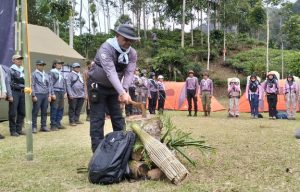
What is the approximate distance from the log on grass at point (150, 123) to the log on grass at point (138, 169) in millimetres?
517

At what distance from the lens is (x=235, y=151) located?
6969mm

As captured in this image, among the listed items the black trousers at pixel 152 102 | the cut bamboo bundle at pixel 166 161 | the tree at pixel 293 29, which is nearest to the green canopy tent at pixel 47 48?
the black trousers at pixel 152 102

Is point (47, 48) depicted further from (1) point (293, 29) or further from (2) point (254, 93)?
(1) point (293, 29)

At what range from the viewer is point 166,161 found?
4719 millimetres

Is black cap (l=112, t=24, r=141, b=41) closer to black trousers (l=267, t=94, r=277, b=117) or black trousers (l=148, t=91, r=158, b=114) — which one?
black trousers (l=267, t=94, r=277, b=117)

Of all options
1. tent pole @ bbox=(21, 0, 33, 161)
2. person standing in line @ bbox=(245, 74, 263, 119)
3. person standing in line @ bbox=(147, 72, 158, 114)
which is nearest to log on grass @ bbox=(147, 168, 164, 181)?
tent pole @ bbox=(21, 0, 33, 161)

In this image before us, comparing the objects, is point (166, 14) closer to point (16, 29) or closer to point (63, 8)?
point (63, 8)

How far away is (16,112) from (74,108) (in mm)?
2646

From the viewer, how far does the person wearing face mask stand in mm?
5191

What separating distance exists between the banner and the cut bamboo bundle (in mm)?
7685

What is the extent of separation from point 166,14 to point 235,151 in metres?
43.0

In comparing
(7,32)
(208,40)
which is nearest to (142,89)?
(7,32)

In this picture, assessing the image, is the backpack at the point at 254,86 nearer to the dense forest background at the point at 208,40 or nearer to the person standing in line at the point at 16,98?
the person standing in line at the point at 16,98

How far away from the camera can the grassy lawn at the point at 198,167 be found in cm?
467
